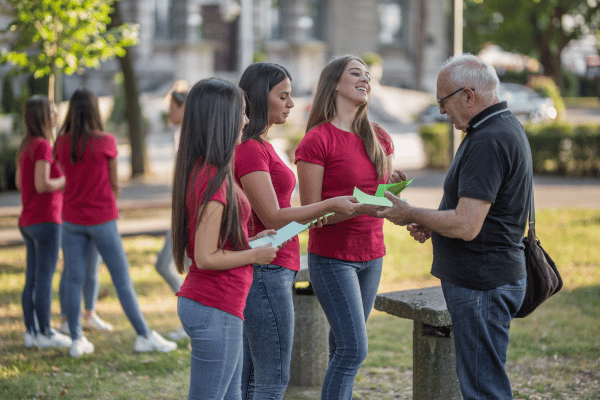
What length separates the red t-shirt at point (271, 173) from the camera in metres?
3.15

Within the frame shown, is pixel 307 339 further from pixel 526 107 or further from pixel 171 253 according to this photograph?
pixel 526 107

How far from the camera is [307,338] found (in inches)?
184

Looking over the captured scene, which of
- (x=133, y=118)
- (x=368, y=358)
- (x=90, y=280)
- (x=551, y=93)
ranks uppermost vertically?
(x=133, y=118)

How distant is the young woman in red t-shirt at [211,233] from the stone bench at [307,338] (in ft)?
6.16

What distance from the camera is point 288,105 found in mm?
3422

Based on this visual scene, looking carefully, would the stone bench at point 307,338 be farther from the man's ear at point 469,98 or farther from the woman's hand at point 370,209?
the man's ear at point 469,98

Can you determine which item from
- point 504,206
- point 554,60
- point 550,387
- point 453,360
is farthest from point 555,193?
point 554,60

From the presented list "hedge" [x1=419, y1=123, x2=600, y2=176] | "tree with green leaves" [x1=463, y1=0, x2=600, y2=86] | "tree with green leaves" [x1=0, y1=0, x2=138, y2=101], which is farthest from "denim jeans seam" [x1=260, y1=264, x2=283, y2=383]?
"tree with green leaves" [x1=463, y1=0, x2=600, y2=86]

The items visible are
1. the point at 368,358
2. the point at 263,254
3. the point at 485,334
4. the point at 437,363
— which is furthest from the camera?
the point at 368,358

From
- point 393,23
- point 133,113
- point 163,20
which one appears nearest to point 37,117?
point 133,113

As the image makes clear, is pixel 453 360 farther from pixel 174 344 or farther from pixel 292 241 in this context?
pixel 174 344

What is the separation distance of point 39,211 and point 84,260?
52cm

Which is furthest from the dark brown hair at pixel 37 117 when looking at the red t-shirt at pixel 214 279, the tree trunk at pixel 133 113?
the tree trunk at pixel 133 113

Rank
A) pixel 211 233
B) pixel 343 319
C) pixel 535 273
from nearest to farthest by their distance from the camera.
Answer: pixel 211 233 < pixel 535 273 < pixel 343 319
